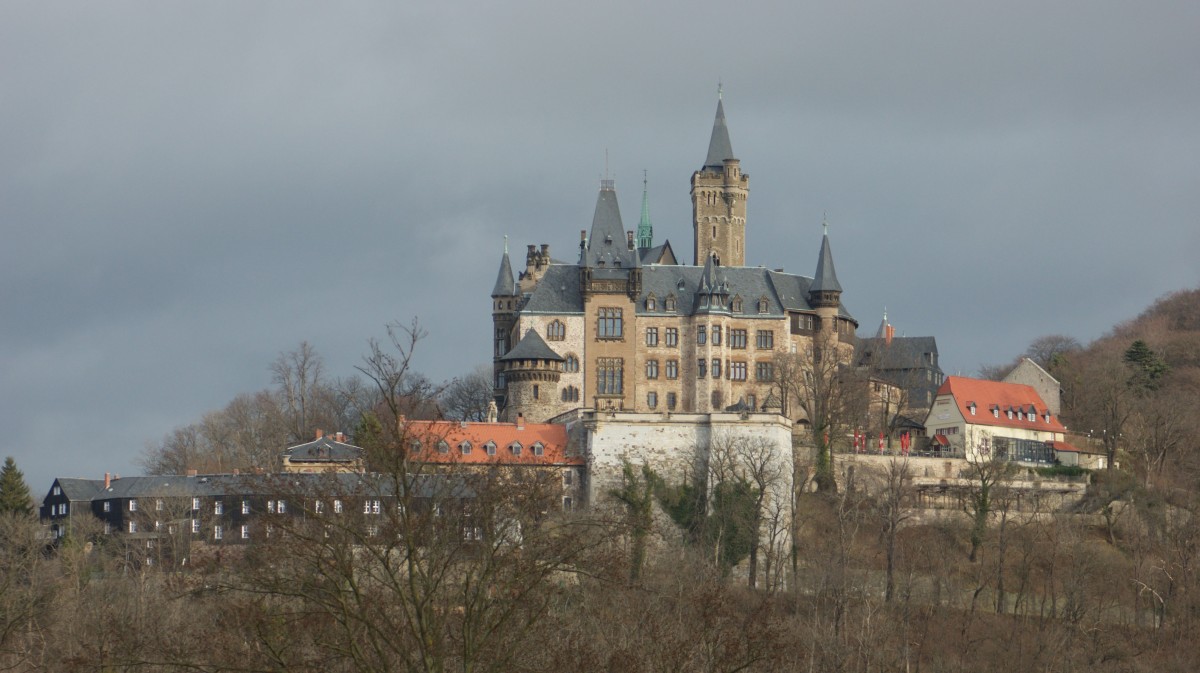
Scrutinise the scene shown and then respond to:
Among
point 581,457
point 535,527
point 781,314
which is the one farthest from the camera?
point 781,314

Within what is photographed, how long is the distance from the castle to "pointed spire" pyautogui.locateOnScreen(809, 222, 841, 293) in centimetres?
5

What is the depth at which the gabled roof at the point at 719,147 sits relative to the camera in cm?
9200

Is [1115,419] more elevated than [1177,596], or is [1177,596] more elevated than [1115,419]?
[1115,419]

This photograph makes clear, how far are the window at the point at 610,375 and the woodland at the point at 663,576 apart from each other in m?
12.2

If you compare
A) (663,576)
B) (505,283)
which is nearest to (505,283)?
(505,283)

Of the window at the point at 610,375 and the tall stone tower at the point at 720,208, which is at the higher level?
the tall stone tower at the point at 720,208

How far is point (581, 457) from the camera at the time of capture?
212 ft

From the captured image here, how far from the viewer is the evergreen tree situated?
65.9m

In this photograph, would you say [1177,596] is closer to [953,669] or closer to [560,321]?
[953,669]

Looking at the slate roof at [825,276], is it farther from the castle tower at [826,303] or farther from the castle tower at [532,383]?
the castle tower at [532,383]

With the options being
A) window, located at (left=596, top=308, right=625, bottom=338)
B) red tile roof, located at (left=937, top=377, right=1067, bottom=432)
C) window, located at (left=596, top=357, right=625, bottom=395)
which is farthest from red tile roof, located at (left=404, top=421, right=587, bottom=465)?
red tile roof, located at (left=937, top=377, right=1067, bottom=432)

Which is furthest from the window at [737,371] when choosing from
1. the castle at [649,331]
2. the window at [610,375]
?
the window at [610,375]

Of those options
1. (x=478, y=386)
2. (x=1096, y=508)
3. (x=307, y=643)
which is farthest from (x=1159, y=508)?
(x=307, y=643)

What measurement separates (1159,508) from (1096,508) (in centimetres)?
235
